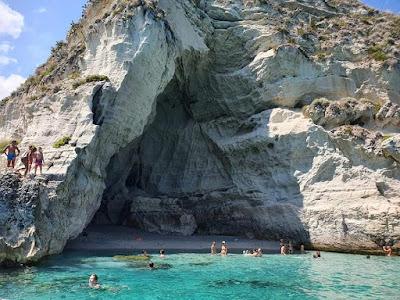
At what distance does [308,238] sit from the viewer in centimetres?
3125

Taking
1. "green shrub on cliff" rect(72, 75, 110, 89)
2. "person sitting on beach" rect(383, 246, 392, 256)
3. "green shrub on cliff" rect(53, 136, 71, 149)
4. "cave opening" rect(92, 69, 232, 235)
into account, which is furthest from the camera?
"cave opening" rect(92, 69, 232, 235)

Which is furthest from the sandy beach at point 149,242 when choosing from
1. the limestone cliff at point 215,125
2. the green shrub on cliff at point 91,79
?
the green shrub on cliff at point 91,79

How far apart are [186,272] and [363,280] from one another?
8.24 m

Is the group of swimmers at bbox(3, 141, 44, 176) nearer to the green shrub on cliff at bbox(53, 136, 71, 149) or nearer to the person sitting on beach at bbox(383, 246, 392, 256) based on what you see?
the green shrub on cliff at bbox(53, 136, 71, 149)

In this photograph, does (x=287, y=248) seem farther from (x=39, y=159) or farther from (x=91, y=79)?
(x=91, y=79)

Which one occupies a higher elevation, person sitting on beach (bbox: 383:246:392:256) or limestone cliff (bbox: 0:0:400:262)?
limestone cliff (bbox: 0:0:400:262)

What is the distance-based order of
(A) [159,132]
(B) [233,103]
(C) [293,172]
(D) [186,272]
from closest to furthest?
(D) [186,272], (C) [293,172], (B) [233,103], (A) [159,132]

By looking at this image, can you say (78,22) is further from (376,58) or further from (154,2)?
(376,58)

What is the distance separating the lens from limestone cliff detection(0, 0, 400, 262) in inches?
1096

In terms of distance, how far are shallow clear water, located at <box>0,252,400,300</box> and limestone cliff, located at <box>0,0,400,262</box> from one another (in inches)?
83.1

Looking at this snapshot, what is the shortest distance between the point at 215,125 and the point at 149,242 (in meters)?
12.3

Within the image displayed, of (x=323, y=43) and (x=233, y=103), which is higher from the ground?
(x=323, y=43)

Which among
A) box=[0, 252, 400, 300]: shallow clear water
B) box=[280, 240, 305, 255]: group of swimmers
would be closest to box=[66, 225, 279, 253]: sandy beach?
box=[280, 240, 305, 255]: group of swimmers

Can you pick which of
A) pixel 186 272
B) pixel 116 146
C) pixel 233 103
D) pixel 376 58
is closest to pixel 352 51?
pixel 376 58
